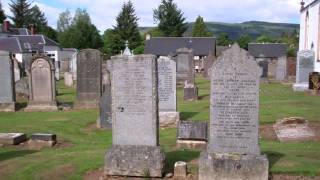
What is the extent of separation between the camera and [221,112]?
311 inches

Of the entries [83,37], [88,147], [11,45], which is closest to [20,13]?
[83,37]

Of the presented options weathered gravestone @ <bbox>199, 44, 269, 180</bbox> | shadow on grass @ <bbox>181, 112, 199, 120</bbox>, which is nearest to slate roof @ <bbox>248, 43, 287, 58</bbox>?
shadow on grass @ <bbox>181, 112, 199, 120</bbox>

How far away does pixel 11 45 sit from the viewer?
62.7m

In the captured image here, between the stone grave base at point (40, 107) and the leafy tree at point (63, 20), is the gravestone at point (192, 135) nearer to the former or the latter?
the stone grave base at point (40, 107)

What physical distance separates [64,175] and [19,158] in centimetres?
216

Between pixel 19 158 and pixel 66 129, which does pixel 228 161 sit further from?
pixel 66 129

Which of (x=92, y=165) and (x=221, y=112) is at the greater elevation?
(x=221, y=112)

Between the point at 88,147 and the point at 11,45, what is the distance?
5517 cm

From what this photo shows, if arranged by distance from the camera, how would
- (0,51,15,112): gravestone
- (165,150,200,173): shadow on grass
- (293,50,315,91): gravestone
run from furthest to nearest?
(293,50,315,91): gravestone, (0,51,15,112): gravestone, (165,150,200,173): shadow on grass

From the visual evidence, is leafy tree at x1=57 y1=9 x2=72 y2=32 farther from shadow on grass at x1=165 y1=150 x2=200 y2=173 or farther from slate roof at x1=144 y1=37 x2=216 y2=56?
shadow on grass at x1=165 y1=150 x2=200 y2=173


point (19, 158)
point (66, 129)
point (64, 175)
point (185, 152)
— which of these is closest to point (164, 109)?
point (66, 129)

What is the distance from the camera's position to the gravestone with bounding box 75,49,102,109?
19516 millimetres

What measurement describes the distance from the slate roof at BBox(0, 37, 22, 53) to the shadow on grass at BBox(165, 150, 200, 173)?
56.3m

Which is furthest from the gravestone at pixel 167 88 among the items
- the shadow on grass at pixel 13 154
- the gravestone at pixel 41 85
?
the gravestone at pixel 41 85
